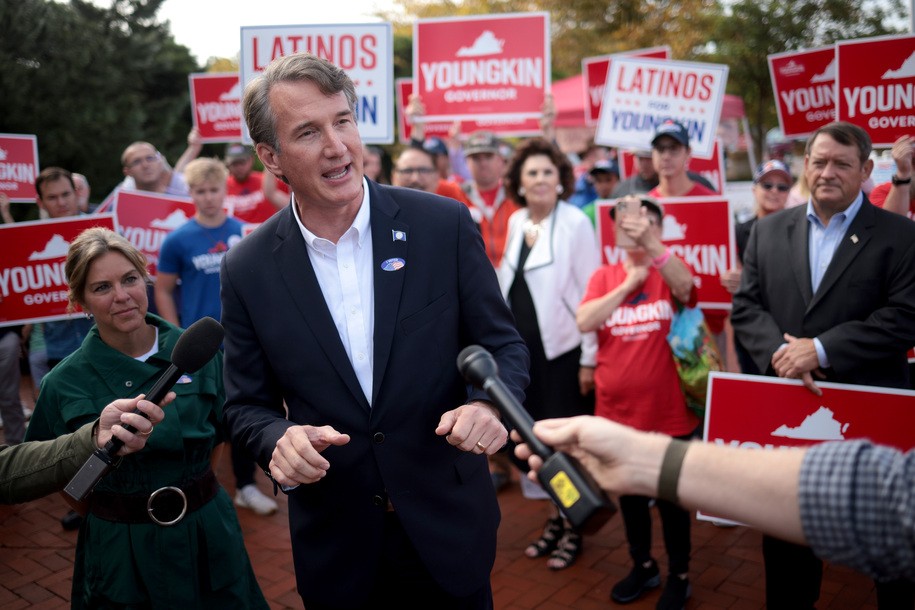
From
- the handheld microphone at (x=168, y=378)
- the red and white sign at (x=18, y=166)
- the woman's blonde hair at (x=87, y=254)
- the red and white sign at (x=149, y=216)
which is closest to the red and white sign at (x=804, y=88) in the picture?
the red and white sign at (x=149, y=216)

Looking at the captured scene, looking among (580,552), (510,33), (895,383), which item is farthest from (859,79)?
(580,552)

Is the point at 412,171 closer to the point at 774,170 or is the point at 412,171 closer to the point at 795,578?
the point at 774,170

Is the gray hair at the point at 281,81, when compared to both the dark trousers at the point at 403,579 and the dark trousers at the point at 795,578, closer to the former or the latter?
the dark trousers at the point at 403,579

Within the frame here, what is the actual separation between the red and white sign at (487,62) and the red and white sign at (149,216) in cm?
240

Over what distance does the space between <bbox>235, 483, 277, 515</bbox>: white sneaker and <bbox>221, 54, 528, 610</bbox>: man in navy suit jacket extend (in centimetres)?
314

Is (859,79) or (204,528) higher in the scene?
(859,79)

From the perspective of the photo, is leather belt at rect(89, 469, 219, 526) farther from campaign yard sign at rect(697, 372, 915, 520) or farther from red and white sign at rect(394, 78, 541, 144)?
red and white sign at rect(394, 78, 541, 144)

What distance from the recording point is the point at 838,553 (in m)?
1.40

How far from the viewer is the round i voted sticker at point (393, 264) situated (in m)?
2.29

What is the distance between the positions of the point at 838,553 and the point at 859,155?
8.95 ft

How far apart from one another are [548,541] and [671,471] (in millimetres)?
3339

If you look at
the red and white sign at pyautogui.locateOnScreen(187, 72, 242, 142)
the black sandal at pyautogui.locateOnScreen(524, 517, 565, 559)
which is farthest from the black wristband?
the red and white sign at pyautogui.locateOnScreen(187, 72, 242, 142)

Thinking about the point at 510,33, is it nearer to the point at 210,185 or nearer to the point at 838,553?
the point at 210,185

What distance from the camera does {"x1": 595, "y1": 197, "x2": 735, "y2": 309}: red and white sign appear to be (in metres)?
4.74
